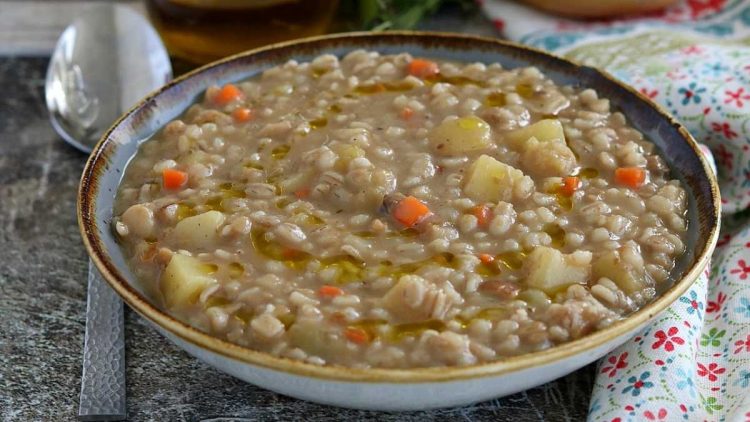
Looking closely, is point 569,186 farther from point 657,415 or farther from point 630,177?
point 657,415

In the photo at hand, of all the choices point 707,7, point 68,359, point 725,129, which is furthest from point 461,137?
point 707,7

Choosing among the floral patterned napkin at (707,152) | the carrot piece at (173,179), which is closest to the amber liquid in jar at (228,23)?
the floral patterned napkin at (707,152)

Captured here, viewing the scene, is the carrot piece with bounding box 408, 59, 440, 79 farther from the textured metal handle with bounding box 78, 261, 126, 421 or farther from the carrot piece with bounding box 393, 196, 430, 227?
the textured metal handle with bounding box 78, 261, 126, 421

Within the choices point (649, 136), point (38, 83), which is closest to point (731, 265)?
point (649, 136)

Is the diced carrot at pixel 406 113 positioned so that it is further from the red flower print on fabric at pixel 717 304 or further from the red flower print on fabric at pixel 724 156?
the red flower print on fabric at pixel 724 156

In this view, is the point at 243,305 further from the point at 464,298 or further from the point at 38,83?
the point at 38,83

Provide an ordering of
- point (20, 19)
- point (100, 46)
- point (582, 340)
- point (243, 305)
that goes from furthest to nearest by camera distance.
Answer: point (20, 19)
point (100, 46)
point (243, 305)
point (582, 340)
